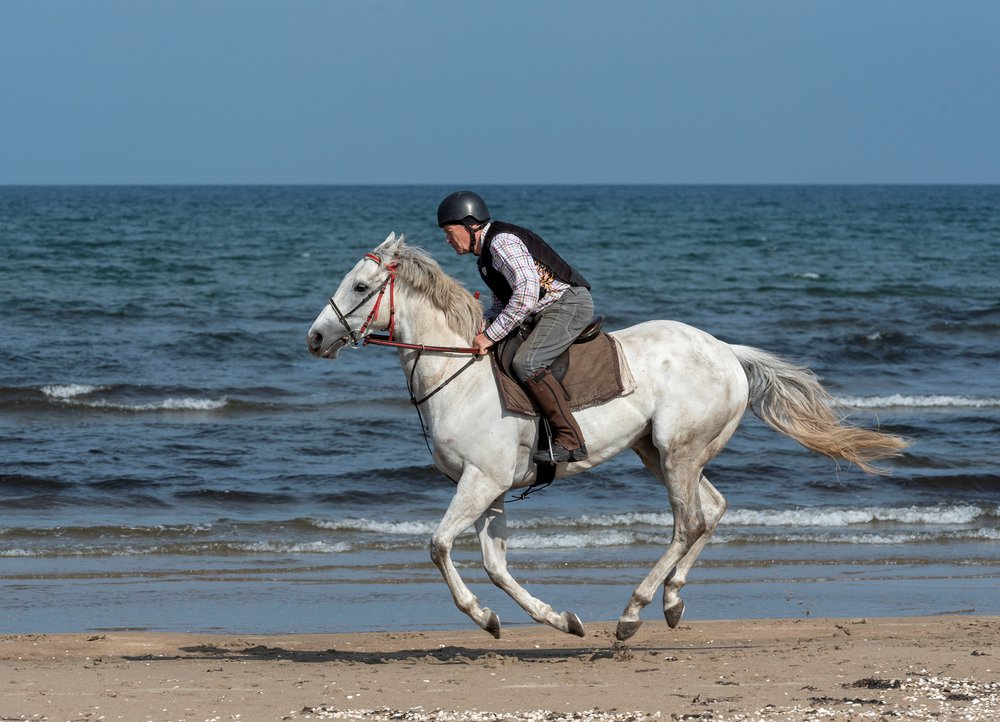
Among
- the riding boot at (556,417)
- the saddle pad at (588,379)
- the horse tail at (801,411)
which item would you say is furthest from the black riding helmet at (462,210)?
the horse tail at (801,411)

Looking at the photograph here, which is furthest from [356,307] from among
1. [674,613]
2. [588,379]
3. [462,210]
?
[674,613]

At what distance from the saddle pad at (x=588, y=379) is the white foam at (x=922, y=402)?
12.0 m

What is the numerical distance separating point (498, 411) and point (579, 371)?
0.54 m

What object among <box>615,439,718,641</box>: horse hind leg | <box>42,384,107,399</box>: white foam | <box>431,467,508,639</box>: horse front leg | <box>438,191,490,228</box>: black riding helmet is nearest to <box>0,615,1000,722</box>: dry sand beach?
<box>615,439,718,641</box>: horse hind leg

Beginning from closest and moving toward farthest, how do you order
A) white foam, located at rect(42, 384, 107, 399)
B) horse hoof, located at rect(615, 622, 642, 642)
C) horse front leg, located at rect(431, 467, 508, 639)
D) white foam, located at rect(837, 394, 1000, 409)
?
horse front leg, located at rect(431, 467, 508, 639) → horse hoof, located at rect(615, 622, 642, 642) → white foam, located at rect(837, 394, 1000, 409) → white foam, located at rect(42, 384, 107, 399)

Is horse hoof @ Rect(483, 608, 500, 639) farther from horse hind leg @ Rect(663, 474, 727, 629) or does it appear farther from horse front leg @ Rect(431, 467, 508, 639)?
horse hind leg @ Rect(663, 474, 727, 629)

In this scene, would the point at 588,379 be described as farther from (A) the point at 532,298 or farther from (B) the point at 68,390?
(B) the point at 68,390

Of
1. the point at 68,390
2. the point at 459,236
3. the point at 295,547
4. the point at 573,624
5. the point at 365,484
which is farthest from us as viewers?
the point at 68,390

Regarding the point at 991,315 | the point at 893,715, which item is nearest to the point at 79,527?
the point at 893,715

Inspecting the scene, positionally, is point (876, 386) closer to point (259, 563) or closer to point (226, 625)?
point (259, 563)

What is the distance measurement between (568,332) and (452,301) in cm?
69

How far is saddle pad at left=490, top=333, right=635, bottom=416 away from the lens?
282 inches

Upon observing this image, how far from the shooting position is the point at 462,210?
6957 mm

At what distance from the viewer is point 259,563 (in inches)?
424
